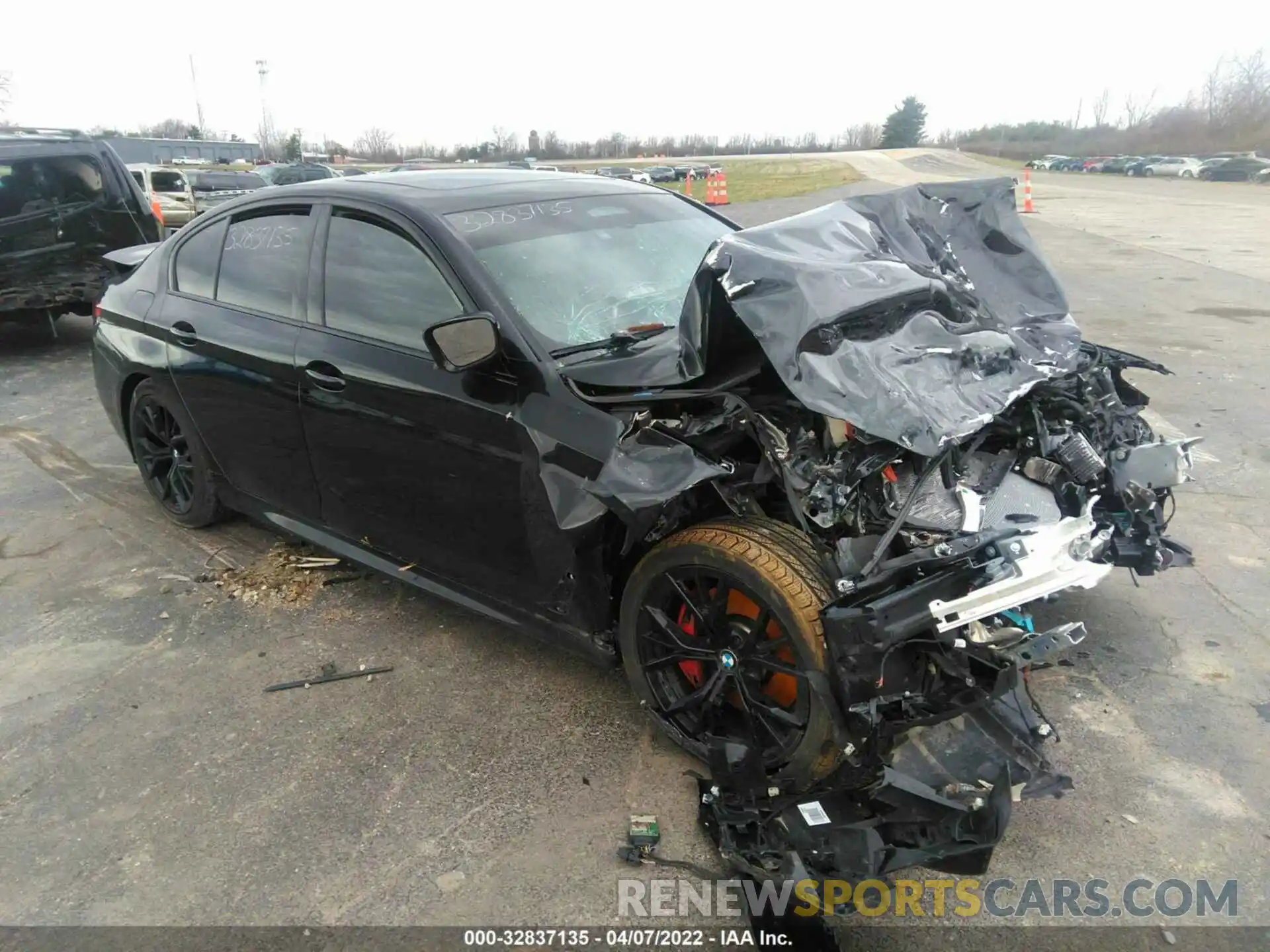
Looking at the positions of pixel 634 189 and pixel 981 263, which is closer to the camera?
pixel 981 263

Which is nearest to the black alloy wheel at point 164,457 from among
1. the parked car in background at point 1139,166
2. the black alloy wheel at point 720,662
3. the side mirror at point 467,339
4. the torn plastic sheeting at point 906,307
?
the side mirror at point 467,339

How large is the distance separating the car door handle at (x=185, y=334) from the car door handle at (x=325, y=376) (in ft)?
3.16

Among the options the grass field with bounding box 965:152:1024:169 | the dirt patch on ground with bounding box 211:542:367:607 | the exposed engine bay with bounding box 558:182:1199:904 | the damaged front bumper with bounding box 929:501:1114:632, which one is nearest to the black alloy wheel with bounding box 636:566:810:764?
the exposed engine bay with bounding box 558:182:1199:904

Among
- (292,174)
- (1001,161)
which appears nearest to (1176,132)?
(1001,161)

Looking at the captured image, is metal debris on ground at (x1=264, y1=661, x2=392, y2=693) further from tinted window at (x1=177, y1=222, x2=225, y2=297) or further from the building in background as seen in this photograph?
the building in background

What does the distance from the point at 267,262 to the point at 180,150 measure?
63548 millimetres

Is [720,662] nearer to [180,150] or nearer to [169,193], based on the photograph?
[169,193]

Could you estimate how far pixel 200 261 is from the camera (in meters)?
4.20

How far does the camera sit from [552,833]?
8.54 feet

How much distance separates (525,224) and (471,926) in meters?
2.39

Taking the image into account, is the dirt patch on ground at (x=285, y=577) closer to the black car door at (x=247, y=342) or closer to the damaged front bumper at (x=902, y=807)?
the black car door at (x=247, y=342)

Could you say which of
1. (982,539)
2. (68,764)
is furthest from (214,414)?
(982,539)

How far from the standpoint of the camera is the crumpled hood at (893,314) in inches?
96.3

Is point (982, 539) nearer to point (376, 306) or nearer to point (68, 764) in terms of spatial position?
point (376, 306)
